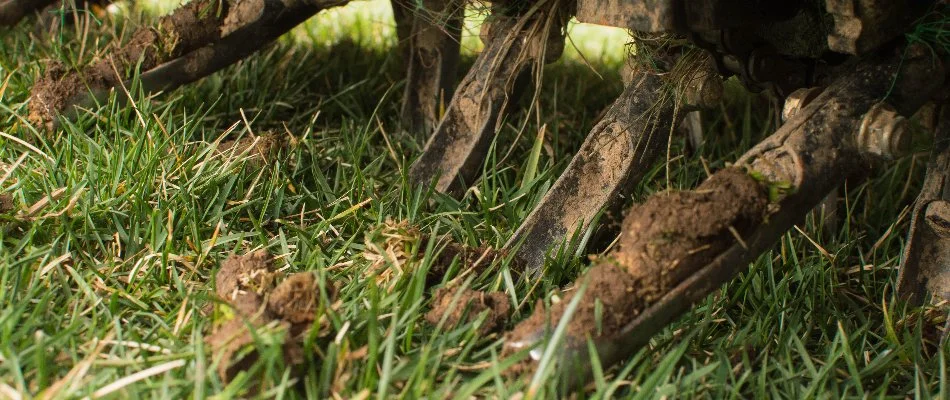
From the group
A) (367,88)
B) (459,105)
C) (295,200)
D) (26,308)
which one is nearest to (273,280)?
(26,308)

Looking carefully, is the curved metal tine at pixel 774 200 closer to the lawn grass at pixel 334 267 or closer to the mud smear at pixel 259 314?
the lawn grass at pixel 334 267

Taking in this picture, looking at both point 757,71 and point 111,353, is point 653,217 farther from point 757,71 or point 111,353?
point 111,353

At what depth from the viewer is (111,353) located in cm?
148

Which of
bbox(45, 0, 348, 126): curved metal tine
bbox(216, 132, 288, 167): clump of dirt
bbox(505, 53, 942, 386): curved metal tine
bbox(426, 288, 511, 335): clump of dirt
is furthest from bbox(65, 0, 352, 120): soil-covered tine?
bbox(505, 53, 942, 386): curved metal tine

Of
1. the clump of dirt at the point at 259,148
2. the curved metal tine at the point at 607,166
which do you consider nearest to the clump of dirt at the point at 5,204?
the clump of dirt at the point at 259,148

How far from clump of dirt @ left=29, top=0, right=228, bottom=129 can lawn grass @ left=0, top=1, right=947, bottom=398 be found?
0.20 feet

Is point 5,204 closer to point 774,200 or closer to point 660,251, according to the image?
point 660,251

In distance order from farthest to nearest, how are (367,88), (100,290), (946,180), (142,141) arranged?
(367,88) < (142,141) < (946,180) < (100,290)

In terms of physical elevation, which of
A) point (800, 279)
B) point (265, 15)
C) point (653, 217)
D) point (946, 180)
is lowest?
point (800, 279)

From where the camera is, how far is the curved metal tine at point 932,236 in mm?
1862

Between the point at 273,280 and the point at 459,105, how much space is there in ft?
2.79

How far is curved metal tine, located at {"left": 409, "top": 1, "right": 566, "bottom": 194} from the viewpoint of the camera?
7.52ft

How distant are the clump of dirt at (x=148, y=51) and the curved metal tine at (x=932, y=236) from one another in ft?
5.18

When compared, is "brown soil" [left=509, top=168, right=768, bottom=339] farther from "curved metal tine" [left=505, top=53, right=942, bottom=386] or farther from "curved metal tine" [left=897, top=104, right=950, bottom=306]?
"curved metal tine" [left=897, top=104, right=950, bottom=306]
